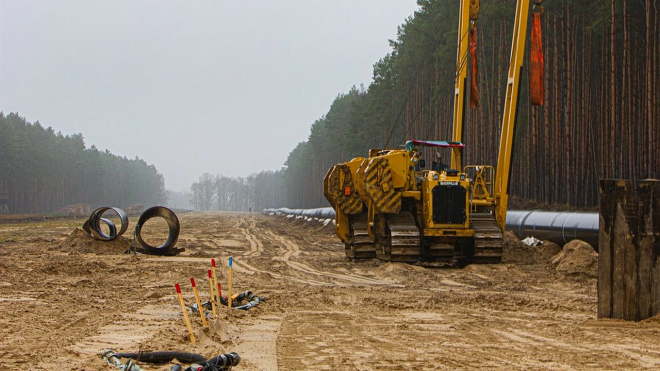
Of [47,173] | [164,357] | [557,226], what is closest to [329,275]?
[557,226]

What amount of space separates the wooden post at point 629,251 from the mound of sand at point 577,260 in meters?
7.90

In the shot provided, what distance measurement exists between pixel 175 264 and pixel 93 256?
3941mm

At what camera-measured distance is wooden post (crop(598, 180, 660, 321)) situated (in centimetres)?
883

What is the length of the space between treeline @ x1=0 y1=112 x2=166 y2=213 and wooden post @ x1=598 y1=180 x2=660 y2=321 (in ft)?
278

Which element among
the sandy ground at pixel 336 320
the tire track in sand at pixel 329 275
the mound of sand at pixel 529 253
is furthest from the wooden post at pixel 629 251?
the mound of sand at pixel 529 253

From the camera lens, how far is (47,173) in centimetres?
10931

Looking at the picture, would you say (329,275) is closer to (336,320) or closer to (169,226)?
(169,226)

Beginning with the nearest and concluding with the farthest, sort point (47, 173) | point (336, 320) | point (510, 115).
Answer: point (336, 320) → point (510, 115) → point (47, 173)

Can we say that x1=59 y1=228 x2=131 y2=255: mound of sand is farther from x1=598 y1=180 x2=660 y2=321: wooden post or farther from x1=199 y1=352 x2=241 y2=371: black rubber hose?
x1=199 y1=352 x2=241 y2=371: black rubber hose

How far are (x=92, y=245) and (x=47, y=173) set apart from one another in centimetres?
9269

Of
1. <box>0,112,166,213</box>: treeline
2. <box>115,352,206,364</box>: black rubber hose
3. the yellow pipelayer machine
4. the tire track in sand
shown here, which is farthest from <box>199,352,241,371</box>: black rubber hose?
<box>0,112,166,213</box>: treeline

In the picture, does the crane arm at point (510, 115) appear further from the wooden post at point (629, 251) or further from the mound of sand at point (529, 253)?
the wooden post at point (629, 251)

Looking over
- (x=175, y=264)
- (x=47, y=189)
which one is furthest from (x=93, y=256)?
(x=47, y=189)

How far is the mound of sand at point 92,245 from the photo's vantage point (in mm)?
22844
